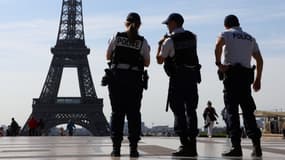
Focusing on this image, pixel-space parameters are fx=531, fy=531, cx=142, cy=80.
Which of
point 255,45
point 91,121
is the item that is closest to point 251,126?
point 255,45

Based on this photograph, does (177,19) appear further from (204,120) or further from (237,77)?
(204,120)

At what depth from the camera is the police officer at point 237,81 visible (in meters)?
7.03

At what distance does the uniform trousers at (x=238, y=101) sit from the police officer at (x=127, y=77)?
1.17 metres

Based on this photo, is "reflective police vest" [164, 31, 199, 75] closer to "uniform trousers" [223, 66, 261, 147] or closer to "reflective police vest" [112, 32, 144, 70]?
"reflective police vest" [112, 32, 144, 70]

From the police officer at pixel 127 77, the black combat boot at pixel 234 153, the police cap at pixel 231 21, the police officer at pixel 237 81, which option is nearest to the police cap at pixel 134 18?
the police officer at pixel 127 77

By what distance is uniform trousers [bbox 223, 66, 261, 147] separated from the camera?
7.03m

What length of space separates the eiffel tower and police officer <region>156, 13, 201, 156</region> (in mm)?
57595

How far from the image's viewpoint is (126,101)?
23.3 ft

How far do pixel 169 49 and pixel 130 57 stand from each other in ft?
1.74

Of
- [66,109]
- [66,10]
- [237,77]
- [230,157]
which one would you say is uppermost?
[66,10]

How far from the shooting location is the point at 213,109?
67.4 feet

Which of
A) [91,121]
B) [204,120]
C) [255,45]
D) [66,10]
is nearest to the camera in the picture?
[255,45]

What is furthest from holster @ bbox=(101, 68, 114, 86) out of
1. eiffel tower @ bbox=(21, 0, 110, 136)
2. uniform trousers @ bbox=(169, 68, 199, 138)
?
eiffel tower @ bbox=(21, 0, 110, 136)

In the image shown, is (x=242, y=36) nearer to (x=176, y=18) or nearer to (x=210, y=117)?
(x=176, y=18)
